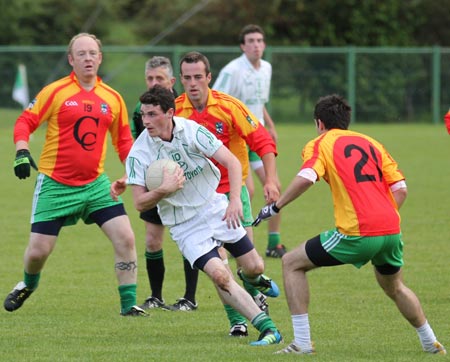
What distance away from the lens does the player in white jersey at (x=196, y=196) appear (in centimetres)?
666

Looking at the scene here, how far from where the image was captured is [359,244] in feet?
20.6

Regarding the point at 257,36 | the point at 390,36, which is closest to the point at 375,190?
the point at 257,36

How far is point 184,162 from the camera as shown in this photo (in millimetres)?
6879

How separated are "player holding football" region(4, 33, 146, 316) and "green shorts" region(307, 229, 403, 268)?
2.10m

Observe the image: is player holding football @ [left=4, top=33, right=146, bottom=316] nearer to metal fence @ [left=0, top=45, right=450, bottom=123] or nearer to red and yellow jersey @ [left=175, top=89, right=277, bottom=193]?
red and yellow jersey @ [left=175, top=89, right=277, bottom=193]

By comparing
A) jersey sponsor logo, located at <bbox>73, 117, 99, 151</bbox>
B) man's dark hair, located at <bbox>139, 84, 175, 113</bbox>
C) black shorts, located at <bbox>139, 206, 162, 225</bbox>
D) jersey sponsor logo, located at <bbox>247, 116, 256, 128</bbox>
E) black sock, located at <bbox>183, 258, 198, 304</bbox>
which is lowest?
black sock, located at <bbox>183, 258, 198, 304</bbox>

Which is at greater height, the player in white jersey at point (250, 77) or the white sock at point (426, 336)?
the player in white jersey at point (250, 77)

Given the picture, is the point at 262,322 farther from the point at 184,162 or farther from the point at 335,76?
the point at 335,76

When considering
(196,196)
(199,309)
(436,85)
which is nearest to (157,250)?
(199,309)

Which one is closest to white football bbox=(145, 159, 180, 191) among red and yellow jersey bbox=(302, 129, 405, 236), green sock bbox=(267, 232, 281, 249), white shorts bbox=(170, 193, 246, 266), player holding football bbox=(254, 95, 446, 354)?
white shorts bbox=(170, 193, 246, 266)

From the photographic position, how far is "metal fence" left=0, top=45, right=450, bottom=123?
32.3 m

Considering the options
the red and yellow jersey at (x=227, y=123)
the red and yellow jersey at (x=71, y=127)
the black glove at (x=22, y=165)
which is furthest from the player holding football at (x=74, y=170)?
the red and yellow jersey at (x=227, y=123)

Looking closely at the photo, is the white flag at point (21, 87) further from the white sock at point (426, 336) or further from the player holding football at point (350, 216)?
the white sock at point (426, 336)

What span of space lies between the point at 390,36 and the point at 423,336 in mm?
32087
